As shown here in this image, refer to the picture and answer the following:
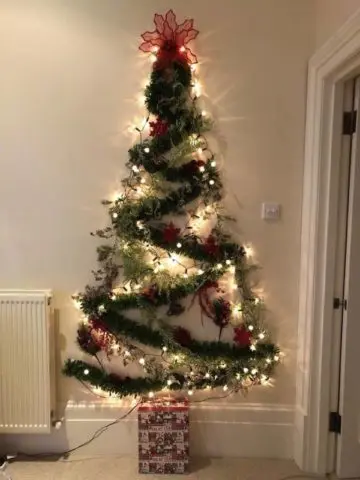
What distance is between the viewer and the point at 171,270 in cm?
249

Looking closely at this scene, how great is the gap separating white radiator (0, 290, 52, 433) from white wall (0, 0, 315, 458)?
140 mm

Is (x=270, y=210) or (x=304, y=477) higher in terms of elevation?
(x=270, y=210)

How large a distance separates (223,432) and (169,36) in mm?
2229

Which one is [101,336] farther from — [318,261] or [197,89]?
[197,89]

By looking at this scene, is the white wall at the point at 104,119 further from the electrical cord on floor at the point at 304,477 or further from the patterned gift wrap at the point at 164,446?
the electrical cord on floor at the point at 304,477

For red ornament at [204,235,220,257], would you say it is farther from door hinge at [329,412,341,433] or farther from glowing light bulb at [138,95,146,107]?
door hinge at [329,412,341,433]

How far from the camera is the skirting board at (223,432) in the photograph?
8.42 ft

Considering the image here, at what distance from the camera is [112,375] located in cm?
255

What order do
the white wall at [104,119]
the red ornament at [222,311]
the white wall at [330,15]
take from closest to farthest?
the white wall at [330,15]
the white wall at [104,119]
the red ornament at [222,311]

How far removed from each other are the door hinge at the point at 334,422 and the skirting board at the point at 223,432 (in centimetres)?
23

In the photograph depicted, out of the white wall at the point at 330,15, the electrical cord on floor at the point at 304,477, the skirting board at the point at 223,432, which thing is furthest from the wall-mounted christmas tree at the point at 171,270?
the white wall at the point at 330,15

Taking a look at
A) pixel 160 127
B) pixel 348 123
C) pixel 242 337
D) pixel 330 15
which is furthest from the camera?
pixel 242 337

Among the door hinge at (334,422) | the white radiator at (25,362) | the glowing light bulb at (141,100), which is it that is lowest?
the door hinge at (334,422)

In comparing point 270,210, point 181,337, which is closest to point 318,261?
point 270,210
